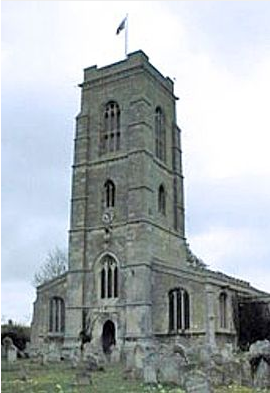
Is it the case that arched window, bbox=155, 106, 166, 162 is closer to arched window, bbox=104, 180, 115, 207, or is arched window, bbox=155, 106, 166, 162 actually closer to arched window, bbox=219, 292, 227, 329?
arched window, bbox=104, 180, 115, 207

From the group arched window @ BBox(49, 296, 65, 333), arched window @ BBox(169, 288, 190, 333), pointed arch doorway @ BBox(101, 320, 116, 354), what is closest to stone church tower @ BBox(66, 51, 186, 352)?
pointed arch doorway @ BBox(101, 320, 116, 354)

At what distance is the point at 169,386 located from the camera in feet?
51.4

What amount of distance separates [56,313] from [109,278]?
5.36m

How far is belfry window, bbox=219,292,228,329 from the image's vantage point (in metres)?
37.1

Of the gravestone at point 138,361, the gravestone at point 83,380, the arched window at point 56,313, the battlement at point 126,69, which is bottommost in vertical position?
the gravestone at point 83,380

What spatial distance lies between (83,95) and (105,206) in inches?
379

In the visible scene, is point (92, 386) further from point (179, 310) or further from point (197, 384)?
point (179, 310)

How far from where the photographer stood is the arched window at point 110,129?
43688mm

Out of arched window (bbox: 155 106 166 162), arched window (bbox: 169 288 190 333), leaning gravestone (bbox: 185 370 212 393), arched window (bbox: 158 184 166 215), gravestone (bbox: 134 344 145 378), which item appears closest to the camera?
leaning gravestone (bbox: 185 370 212 393)

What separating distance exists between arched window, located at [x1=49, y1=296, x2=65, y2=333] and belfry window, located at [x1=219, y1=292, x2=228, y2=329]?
11.6 metres

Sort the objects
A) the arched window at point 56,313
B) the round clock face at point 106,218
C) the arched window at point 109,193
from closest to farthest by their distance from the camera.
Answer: the round clock face at point 106,218, the arched window at point 109,193, the arched window at point 56,313

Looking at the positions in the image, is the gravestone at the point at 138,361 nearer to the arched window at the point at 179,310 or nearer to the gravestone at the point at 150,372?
the gravestone at the point at 150,372

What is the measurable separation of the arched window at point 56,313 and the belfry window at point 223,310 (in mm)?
11578

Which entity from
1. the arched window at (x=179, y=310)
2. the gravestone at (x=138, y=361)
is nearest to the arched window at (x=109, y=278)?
the arched window at (x=179, y=310)
